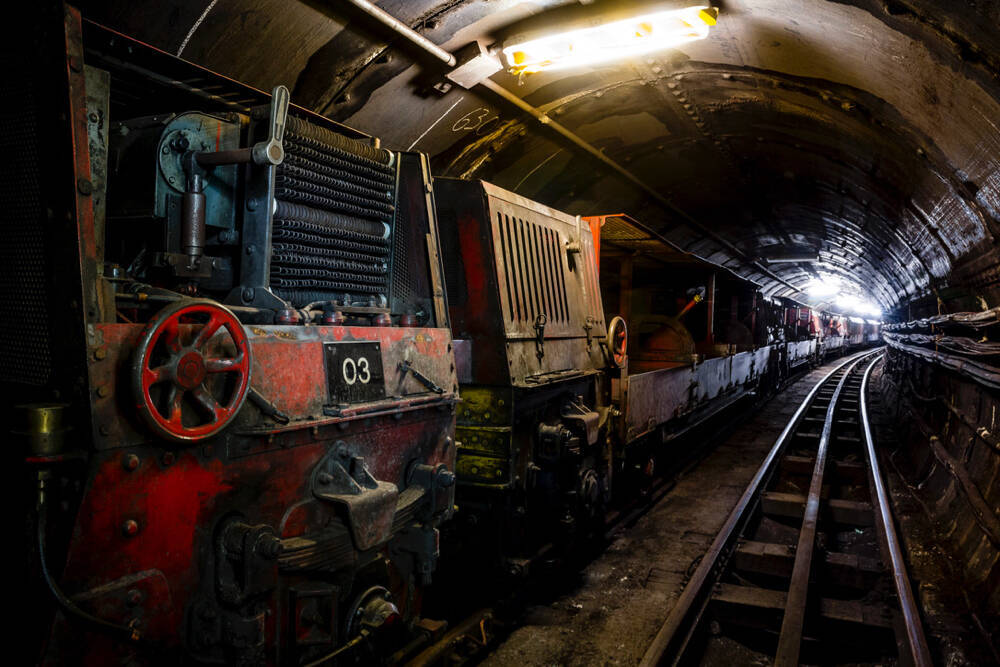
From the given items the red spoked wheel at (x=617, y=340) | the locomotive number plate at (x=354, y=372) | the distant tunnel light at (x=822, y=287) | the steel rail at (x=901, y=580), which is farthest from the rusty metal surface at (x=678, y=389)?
the distant tunnel light at (x=822, y=287)

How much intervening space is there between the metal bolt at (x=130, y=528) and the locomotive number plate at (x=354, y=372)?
0.93 meters

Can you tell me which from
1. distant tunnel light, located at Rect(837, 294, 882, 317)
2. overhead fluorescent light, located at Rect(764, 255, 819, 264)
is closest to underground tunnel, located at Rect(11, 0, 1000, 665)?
overhead fluorescent light, located at Rect(764, 255, 819, 264)

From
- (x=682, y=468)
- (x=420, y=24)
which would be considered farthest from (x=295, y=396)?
(x=682, y=468)

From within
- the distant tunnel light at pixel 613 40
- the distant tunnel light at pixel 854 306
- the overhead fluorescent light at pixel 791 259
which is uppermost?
the distant tunnel light at pixel 613 40

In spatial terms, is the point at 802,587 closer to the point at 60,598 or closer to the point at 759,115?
the point at 60,598

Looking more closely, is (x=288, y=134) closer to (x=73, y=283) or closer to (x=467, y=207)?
(x=73, y=283)

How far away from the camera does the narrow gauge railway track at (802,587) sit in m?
4.32

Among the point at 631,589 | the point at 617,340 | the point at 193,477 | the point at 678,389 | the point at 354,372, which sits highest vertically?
the point at 617,340

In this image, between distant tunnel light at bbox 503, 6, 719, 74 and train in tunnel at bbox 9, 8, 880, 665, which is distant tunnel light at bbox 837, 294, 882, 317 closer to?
distant tunnel light at bbox 503, 6, 719, 74

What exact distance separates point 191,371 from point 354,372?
2.97 feet

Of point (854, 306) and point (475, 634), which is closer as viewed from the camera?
point (475, 634)

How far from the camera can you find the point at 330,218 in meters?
3.10

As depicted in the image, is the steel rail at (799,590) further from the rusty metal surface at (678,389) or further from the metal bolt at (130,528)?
the metal bolt at (130,528)

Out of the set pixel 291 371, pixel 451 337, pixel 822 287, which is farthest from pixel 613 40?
pixel 822 287
